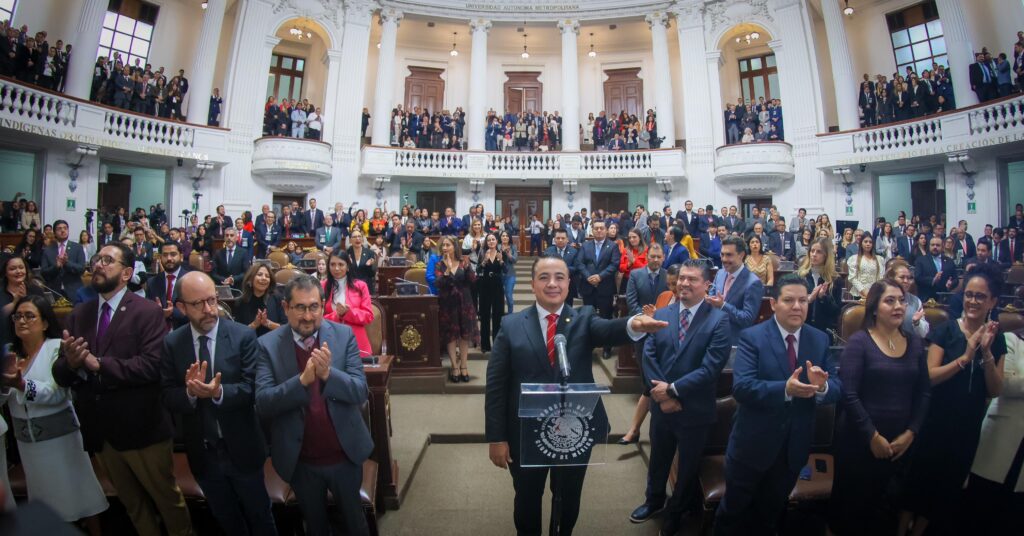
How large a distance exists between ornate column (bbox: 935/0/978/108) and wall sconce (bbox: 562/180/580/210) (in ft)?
32.2

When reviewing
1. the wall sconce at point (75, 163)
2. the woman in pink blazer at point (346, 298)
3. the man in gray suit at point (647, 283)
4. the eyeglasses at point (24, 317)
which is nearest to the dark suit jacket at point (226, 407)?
the eyeglasses at point (24, 317)

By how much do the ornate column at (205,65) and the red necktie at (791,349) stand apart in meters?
15.6

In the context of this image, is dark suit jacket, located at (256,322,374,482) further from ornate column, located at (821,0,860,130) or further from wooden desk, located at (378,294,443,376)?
ornate column, located at (821,0,860,130)

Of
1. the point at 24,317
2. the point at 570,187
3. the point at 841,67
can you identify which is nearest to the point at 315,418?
the point at 24,317

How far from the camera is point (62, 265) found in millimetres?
6738

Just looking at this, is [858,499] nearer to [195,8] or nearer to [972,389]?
[972,389]

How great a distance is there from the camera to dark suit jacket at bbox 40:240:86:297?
6660 millimetres

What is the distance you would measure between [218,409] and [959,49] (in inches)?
672

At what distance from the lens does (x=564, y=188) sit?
54.1 ft

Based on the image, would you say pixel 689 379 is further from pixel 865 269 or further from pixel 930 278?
pixel 930 278

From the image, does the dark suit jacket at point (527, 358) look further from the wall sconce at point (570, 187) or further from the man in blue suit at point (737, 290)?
the wall sconce at point (570, 187)

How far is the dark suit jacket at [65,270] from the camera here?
21.9 feet

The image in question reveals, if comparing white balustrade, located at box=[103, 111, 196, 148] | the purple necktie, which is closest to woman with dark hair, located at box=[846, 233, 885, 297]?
the purple necktie

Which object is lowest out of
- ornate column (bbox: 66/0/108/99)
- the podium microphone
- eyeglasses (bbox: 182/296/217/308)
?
the podium microphone
